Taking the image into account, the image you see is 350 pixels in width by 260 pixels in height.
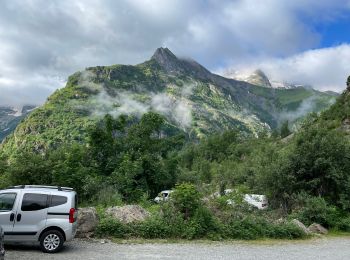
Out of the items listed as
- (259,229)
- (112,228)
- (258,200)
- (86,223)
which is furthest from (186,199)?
(258,200)

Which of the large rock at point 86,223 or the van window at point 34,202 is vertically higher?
the van window at point 34,202

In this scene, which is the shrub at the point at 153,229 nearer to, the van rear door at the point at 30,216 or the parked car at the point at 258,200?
the van rear door at the point at 30,216

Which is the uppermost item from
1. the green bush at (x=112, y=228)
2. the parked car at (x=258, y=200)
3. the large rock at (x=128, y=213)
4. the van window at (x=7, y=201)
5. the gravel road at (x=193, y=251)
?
the parked car at (x=258, y=200)

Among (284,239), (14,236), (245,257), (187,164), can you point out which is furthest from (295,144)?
(187,164)

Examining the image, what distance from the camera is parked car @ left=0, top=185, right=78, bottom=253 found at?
45.1ft

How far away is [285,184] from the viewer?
27.4m

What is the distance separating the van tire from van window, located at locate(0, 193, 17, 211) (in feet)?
5.09

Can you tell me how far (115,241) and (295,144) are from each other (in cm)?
1630

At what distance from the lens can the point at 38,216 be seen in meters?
13.9

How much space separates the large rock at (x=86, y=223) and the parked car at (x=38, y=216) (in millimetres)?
2833

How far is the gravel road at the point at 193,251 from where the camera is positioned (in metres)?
13.9

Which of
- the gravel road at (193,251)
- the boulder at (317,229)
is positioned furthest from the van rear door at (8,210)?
the boulder at (317,229)

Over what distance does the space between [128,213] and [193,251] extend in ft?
13.6

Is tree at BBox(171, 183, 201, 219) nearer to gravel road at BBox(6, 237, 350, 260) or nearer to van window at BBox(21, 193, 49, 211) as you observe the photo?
gravel road at BBox(6, 237, 350, 260)
